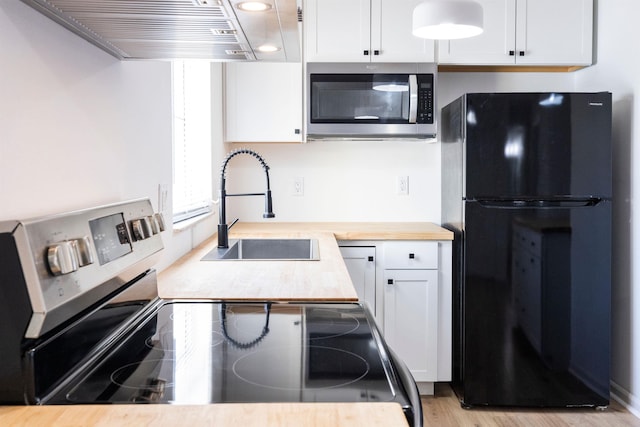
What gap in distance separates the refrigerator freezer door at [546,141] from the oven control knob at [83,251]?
217 centimetres

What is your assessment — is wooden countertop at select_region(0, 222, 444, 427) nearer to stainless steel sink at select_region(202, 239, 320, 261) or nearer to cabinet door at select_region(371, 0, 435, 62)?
stainless steel sink at select_region(202, 239, 320, 261)

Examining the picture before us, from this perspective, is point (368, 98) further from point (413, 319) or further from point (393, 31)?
point (413, 319)

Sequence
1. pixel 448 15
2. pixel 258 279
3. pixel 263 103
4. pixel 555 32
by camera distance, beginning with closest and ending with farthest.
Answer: pixel 258 279 → pixel 448 15 → pixel 555 32 → pixel 263 103

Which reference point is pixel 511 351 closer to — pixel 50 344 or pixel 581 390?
pixel 581 390

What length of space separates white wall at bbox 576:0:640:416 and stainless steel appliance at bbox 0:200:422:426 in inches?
81.8

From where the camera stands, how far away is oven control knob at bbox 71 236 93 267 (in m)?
0.92

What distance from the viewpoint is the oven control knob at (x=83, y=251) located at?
0.92m

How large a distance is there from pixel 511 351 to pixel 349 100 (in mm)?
1532

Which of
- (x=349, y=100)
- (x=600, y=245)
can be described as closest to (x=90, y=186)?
(x=349, y=100)

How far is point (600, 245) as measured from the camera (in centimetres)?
280

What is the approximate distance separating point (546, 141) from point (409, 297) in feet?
3.42

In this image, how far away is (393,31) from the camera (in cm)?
311

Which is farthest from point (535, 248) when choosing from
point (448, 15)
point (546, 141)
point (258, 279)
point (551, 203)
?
point (258, 279)

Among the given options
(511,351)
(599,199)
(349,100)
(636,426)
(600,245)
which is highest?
(349,100)
